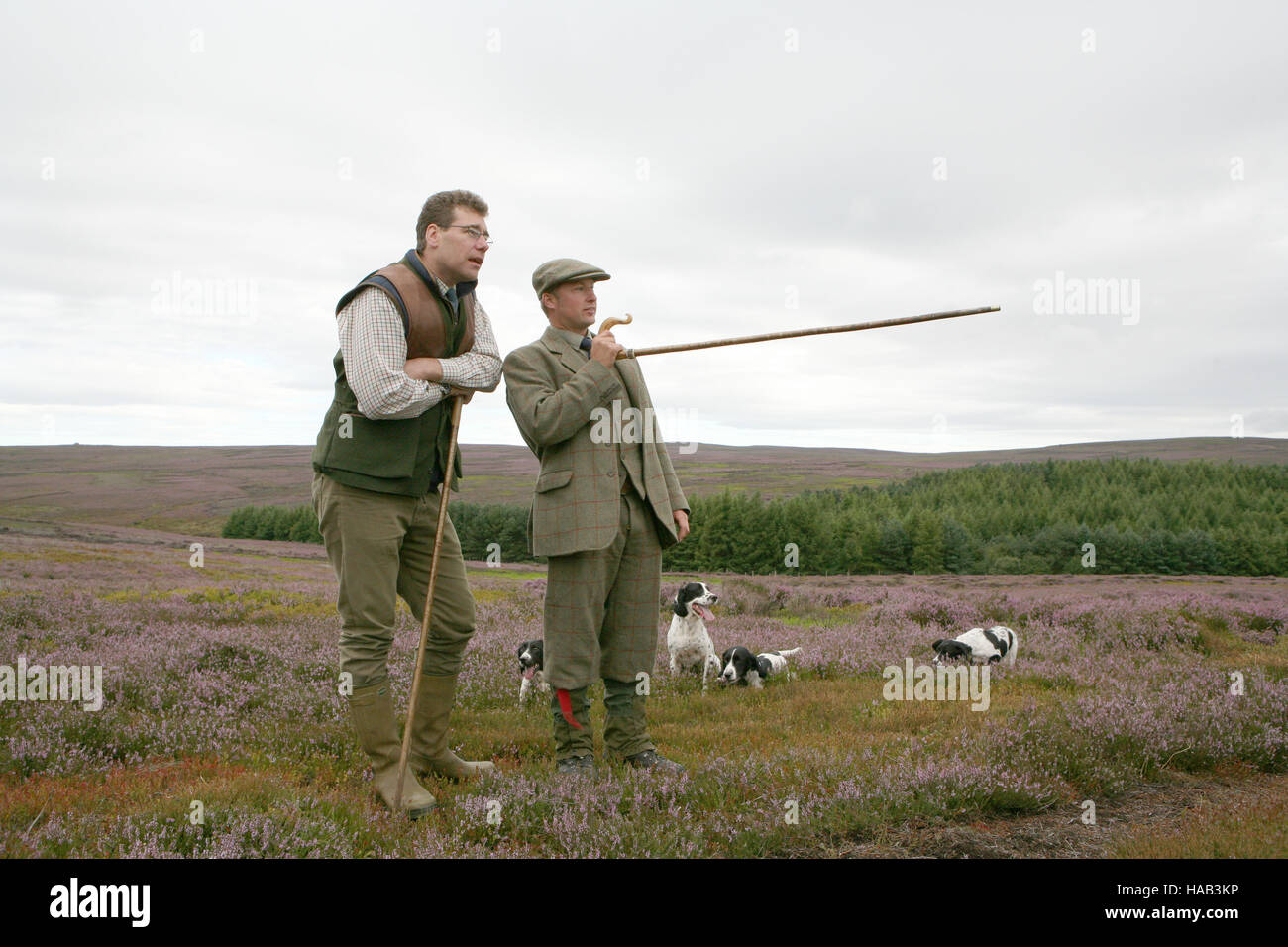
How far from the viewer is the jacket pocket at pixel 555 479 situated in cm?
489

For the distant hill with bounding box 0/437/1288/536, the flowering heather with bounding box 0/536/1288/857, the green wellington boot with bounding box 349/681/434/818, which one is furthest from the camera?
the distant hill with bounding box 0/437/1288/536

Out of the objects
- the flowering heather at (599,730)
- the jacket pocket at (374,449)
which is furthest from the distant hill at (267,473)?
the jacket pocket at (374,449)

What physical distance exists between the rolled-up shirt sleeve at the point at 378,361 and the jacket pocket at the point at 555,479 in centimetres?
88

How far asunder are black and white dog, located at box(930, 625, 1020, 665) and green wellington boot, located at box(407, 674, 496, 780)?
585 centimetres

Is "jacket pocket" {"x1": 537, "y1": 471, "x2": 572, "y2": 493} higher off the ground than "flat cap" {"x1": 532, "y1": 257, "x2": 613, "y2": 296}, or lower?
lower

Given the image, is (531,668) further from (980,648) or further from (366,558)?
(980,648)

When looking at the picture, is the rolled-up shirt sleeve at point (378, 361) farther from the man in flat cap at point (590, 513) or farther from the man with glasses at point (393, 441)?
the man in flat cap at point (590, 513)

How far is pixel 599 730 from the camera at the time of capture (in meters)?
6.32

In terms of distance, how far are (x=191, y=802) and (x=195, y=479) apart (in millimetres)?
106344

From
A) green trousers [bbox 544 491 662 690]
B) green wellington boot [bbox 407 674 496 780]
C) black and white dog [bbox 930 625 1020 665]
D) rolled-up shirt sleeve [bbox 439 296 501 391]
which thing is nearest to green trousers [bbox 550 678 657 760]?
green trousers [bbox 544 491 662 690]

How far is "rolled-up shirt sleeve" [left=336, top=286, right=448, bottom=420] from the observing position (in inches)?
163

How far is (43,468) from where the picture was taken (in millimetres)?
106750

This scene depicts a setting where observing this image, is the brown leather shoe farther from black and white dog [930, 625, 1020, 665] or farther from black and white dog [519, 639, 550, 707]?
black and white dog [930, 625, 1020, 665]
